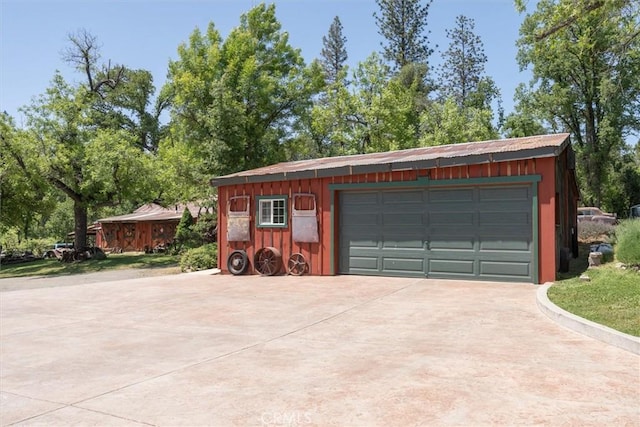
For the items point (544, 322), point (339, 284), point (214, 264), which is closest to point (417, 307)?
point (544, 322)

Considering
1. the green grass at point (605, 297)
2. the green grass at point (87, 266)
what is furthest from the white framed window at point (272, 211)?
the green grass at point (87, 266)

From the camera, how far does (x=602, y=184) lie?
3491cm

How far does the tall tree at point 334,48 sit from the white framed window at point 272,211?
3063 cm

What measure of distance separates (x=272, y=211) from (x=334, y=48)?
32.2 metres

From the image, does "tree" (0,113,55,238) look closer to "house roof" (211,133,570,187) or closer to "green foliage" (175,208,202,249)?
"green foliage" (175,208,202,249)

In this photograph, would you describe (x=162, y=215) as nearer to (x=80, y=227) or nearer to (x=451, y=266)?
(x=80, y=227)

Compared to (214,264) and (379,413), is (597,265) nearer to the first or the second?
(379,413)

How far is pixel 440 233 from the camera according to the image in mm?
10977

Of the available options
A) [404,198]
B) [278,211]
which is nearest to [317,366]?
[404,198]

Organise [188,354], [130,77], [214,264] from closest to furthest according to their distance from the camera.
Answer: [188,354], [214,264], [130,77]

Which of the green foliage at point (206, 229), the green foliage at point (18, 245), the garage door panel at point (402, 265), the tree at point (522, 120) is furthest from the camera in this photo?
the green foliage at point (18, 245)

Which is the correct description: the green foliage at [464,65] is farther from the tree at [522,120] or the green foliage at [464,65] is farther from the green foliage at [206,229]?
the green foliage at [206,229]

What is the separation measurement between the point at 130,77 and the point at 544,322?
42317mm

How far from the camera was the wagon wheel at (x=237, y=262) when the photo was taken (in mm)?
13981
